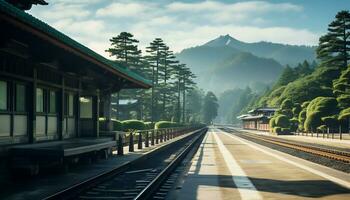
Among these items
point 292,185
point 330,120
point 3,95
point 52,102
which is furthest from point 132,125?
point 292,185

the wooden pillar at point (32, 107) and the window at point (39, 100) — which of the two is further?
the window at point (39, 100)

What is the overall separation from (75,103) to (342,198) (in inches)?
503

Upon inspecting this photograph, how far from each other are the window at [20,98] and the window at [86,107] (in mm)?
7010

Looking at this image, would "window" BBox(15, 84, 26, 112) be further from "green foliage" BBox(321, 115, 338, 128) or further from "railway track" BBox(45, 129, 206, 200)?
"green foliage" BBox(321, 115, 338, 128)

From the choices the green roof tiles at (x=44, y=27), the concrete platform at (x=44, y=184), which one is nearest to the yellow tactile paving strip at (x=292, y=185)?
the concrete platform at (x=44, y=184)

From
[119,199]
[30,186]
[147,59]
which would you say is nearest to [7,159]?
[30,186]

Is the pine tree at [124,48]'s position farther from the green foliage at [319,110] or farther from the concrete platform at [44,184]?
the concrete platform at [44,184]

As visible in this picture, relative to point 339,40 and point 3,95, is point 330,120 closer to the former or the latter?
point 339,40

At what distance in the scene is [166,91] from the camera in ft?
348

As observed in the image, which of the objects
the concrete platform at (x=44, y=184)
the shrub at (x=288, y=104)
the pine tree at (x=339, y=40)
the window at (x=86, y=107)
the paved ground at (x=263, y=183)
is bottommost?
the paved ground at (x=263, y=183)

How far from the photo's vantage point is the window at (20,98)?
1447cm

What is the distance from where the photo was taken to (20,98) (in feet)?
48.3

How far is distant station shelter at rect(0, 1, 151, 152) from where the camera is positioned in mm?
11945

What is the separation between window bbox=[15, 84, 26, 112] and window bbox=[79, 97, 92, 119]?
23.0 feet
